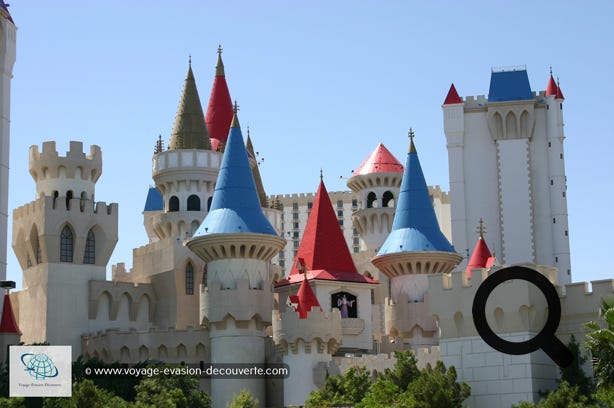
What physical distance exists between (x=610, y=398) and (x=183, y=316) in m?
28.8

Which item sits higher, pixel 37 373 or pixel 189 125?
pixel 189 125

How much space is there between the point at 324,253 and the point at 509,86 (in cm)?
1896

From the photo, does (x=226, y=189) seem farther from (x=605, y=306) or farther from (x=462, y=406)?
(x=605, y=306)

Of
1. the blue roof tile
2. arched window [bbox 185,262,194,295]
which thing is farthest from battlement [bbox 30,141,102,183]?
the blue roof tile

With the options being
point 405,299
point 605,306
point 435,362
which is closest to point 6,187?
point 405,299

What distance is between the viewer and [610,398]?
4084 centimetres

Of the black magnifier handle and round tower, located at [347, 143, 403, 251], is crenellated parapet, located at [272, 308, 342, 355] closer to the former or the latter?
the black magnifier handle

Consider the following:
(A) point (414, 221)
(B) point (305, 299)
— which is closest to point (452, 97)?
(A) point (414, 221)

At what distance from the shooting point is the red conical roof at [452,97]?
7600cm

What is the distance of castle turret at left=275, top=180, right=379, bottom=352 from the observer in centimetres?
6084

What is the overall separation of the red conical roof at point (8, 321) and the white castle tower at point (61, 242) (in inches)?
97.2

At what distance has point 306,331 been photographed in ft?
183

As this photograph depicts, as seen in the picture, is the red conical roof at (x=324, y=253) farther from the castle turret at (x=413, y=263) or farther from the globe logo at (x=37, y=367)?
the globe logo at (x=37, y=367)

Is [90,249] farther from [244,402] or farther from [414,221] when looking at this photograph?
[244,402]
